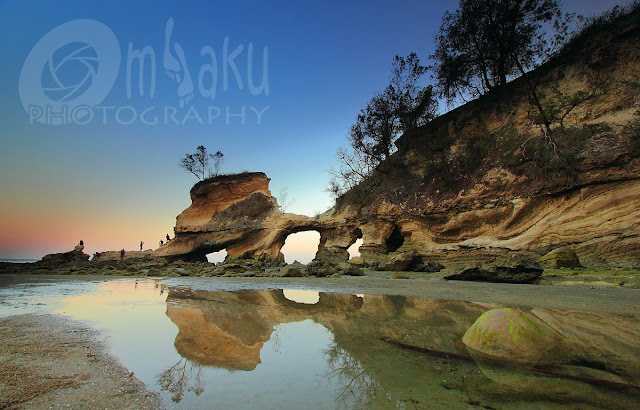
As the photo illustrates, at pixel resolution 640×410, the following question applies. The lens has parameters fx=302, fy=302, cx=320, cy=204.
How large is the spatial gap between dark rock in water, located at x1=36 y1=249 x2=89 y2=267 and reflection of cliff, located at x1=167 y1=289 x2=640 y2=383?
23564 millimetres

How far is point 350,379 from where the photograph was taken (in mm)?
2195

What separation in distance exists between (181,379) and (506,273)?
8.96 m

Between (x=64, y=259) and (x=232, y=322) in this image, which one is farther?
(x=64, y=259)

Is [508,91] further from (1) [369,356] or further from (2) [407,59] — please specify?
(1) [369,356]

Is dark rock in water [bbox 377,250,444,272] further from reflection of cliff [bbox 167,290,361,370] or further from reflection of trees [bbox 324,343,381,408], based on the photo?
reflection of trees [bbox 324,343,381,408]

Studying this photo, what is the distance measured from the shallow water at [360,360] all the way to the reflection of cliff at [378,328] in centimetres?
2

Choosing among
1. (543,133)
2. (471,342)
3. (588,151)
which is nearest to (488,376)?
(471,342)

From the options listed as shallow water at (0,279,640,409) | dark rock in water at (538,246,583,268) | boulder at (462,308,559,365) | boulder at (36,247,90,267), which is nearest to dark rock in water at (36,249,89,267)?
boulder at (36,247,90,267)

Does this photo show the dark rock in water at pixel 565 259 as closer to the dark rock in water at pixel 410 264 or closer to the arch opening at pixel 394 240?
the dark rock in water at pixel 410 264

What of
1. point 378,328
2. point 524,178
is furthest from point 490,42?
point 378,328

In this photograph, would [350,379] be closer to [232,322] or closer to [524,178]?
[232,322]

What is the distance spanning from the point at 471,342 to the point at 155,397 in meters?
2.69

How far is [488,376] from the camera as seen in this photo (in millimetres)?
2176

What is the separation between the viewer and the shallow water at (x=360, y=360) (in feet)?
6.09
